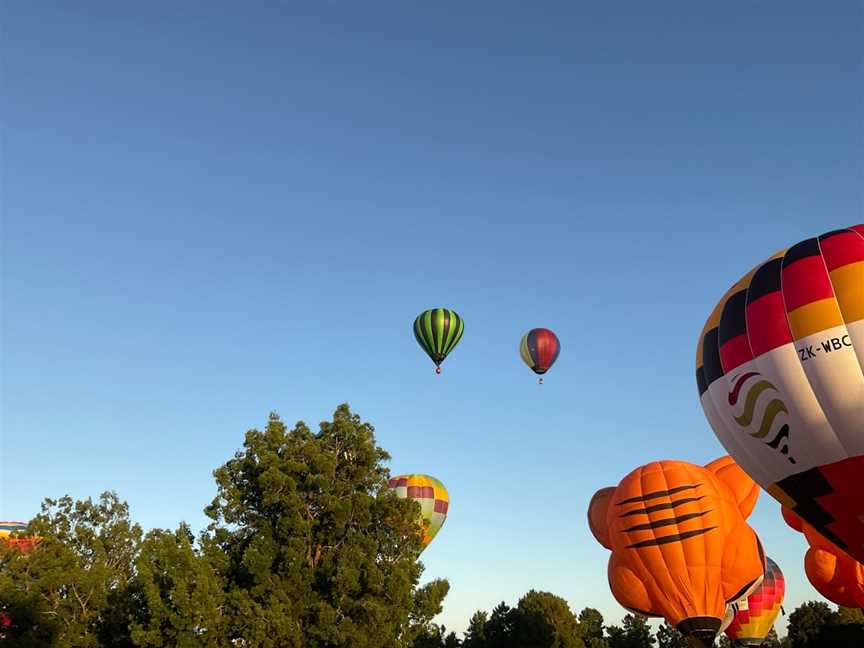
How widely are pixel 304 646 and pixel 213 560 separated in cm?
409

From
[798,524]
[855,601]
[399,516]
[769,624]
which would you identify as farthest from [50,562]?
[769,624]

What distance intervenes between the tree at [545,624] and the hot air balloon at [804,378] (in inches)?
2091

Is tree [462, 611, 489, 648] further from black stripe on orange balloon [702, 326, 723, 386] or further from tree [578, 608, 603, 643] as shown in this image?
black stripe on orange balloon [702, 326, 723, 386]

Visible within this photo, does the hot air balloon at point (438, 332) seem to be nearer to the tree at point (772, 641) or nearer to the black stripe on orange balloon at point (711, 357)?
the black stripe on orange balloon at point (711, 357)

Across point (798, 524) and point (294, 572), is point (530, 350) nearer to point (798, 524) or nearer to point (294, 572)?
point (798, 524)

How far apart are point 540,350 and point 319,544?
24280mm

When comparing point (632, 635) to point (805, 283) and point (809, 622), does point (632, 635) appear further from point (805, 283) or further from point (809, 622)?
point (805, 283)

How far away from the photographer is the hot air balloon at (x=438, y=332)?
141 feet

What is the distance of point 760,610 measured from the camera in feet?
150

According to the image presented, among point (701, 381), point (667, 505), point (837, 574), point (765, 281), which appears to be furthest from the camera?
point (837, 574)

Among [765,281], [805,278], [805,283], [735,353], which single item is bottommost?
[735,353]

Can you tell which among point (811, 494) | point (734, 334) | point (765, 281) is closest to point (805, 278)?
point (765, 281)

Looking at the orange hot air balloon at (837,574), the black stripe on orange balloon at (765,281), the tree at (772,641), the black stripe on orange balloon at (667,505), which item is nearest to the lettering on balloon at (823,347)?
the black stripe on orange balloon at (765,281)

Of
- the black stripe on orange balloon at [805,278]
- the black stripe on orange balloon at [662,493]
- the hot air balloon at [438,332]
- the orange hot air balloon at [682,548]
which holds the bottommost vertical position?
the orange hot air balloon at [682,548]
